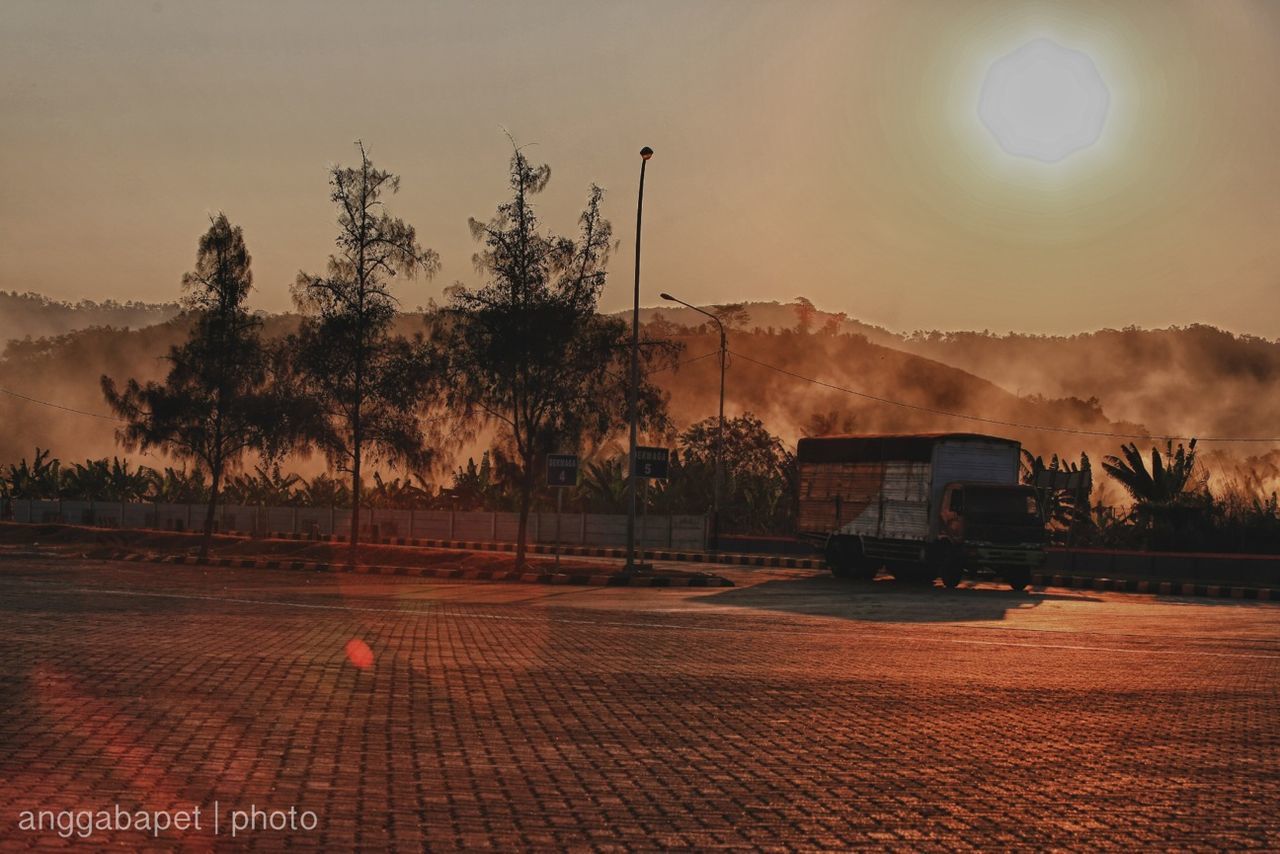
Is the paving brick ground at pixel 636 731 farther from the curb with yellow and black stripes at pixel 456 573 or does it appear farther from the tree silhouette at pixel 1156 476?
the tree silhouette at pixel 1156 476

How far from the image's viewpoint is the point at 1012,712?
11609mm

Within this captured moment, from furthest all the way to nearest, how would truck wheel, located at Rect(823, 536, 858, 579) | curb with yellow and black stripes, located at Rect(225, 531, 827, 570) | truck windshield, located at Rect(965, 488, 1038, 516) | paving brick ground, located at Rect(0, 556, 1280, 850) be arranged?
curb with yellow and black stripes, located at Rect(225, 531, 827, 570)
truck wheel, located at Rect(823, 536, 858, 579)
truck windshield, located at Rect(965, 488, 1038, 516)
paving brick ground, located at Rect(0, 556, 1280, 850)

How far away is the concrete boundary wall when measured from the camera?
2345 inches

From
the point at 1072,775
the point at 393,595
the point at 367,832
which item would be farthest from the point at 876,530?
the point at 367,832


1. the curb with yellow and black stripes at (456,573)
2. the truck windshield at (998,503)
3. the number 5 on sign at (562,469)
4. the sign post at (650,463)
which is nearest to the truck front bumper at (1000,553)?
the truck windshield at (998,503)

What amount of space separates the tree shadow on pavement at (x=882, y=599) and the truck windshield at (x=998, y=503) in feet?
5.84

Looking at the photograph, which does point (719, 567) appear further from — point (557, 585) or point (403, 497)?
point (403, 497)

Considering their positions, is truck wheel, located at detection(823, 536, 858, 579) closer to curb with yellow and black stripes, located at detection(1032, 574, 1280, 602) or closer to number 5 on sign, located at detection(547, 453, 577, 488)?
curb with yellow and black stripes, located at detection(1032, 574, 1280, 602)

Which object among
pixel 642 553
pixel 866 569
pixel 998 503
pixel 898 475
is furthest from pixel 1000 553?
pixel 642 553

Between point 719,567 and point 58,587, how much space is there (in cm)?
2187

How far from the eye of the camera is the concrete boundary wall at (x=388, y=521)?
5956 cm

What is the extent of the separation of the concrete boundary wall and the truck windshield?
2191cm

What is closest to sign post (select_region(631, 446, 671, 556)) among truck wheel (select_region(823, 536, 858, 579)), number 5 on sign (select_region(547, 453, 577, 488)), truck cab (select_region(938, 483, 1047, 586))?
number 5 on sign (select_region(547, 453, 577, 488))

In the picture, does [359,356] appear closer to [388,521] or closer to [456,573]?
[456,573]
